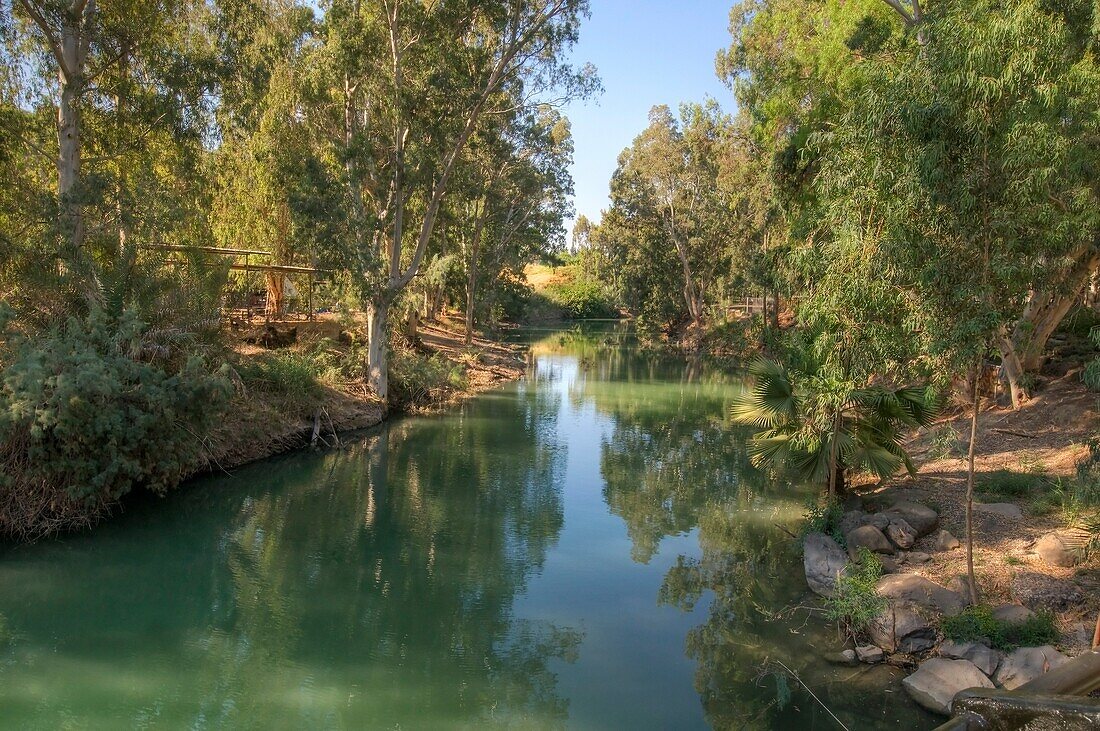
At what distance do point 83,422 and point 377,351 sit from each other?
35.7 feet

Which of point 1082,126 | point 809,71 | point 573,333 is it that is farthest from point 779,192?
point 573,333

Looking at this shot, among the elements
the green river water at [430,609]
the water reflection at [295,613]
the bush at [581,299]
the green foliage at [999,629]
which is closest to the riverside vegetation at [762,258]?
the green foliage at [999,629]

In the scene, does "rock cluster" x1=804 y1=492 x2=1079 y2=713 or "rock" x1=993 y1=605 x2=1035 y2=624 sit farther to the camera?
"rock" x1=993 y1=605 x2=1035 y2=624

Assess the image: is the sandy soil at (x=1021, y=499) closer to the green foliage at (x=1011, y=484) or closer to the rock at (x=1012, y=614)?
the green foliage at (x=1011, y=484)

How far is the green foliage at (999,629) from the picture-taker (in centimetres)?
720

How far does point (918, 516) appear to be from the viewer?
10.6 m

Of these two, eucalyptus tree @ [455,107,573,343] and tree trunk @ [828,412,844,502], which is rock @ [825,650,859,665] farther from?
eucalyptus tree @ [455,107,573,343]

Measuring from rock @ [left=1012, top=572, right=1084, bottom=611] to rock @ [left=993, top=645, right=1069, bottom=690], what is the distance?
3.79 feet

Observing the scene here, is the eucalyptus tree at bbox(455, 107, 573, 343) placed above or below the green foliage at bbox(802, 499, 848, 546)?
above

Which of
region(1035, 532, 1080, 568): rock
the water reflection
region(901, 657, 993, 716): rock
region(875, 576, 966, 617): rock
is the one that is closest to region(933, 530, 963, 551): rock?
region(1035, 532, 1080, 568): rock

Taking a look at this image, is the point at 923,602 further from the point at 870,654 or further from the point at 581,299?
the point at 581,299

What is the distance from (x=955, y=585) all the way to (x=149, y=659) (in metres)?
9.16

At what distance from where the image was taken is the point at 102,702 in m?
6.92

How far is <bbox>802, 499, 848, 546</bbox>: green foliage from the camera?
420 inches
